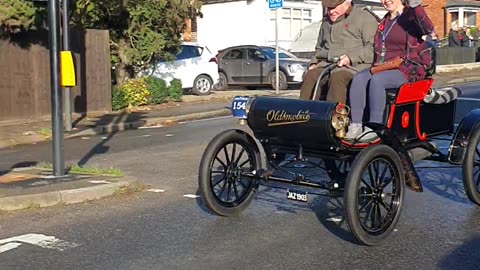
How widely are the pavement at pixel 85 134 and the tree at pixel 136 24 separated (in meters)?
1.28

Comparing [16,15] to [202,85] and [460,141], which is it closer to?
[202,85]

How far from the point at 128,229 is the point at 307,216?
5.50 feet

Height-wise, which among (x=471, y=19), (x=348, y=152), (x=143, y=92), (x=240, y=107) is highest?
(x=471, y=19)

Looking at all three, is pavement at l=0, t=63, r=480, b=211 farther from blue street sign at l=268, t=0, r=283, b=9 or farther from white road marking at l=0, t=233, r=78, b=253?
blue street sign at l=268, t=0, r=283, b=9

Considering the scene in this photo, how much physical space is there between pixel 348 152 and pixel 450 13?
4285cm

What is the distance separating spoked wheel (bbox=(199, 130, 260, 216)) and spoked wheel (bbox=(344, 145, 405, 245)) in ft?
4.10

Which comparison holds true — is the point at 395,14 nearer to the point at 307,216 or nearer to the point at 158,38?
the point at 307,216

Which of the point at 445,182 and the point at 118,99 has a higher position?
the point at 118,99

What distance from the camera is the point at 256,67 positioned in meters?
26.1

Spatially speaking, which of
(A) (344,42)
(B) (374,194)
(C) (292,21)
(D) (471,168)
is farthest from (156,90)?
(C) (292,21)

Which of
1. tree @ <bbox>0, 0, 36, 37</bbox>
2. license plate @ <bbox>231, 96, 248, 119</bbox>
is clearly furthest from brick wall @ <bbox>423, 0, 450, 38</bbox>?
license plate @ <bbox>231, 96, 248, 119</bbox>

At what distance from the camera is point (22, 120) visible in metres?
16.0

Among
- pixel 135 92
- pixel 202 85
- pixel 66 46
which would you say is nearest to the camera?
pixel 66 46

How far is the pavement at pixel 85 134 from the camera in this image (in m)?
7.77
